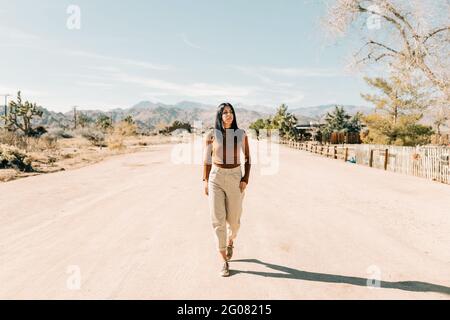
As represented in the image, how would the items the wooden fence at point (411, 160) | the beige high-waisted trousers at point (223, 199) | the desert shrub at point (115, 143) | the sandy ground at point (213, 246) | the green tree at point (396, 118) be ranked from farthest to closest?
1. the desert shrub at point (115, 143)
2. the green tree at point (396, 118)
3. the wooden fence at point (411, 160)
4. the beige high-waisted trousers at point (223, 199)
5. the sandy ground at point (213, 246)

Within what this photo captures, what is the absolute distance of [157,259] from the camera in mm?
4758

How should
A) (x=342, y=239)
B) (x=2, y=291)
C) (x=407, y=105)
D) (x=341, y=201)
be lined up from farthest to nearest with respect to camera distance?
(x=407, y=105)
(x=341, y=201)
(x=342, y=239)
(x=2, y=291)

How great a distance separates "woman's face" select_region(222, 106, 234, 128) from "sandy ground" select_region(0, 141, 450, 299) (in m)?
1.79

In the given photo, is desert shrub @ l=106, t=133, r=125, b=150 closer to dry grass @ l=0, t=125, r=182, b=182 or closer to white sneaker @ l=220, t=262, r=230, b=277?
dry grass @ l=0, t=125, r=182, b=182

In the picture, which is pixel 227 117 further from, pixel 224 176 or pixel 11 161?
pixel 11 161

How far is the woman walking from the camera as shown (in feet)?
14.8

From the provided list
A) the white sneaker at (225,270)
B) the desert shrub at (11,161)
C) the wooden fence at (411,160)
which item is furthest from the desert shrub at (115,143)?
the white sneaker at (225,270)

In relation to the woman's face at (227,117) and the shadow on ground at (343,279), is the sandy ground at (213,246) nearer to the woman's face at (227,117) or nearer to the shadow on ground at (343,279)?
the shadow on ground at (343,279)

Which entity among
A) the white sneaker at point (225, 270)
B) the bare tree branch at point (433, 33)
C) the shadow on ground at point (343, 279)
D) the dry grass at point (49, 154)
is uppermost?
the bare tree branch at point (433, 33)

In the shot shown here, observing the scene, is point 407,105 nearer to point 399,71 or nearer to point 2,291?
point 399,71

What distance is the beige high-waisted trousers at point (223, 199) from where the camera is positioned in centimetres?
448
